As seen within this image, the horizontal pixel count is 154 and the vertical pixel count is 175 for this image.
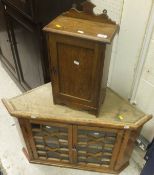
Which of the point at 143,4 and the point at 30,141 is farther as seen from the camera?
the point at 30,141

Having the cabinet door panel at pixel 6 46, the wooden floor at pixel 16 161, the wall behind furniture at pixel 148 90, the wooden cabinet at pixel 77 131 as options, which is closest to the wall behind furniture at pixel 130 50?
the wall behind furniture at pixel 148 90

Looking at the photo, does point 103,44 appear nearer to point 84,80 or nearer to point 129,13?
point 84,80

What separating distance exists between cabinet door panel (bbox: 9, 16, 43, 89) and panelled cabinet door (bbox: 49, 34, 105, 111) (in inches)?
12.0

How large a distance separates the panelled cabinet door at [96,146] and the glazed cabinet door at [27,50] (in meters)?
0.51

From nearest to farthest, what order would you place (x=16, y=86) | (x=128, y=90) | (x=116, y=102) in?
(x=116, y=102) < (x=128, y=90) < (x=16, y=86)

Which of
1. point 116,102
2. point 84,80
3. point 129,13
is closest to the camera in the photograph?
point 84,80

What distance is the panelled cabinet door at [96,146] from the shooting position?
Answer: 1.29 meters

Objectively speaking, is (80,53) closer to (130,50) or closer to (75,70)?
(75,70)

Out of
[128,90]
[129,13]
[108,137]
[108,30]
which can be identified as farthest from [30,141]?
[129,13]

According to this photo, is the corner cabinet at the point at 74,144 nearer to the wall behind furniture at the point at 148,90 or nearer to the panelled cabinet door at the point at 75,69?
the panelled cabinet door at the point at 75,69

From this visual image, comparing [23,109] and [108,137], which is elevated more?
[23,109]

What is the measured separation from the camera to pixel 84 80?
1139 mm

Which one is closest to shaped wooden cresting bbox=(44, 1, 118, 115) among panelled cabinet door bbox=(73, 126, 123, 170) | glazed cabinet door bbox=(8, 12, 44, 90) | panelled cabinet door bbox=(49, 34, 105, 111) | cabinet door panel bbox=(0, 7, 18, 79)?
panelled cabinet door bbox=(49, 34, 105, 111)

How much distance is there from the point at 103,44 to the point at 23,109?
621mm
